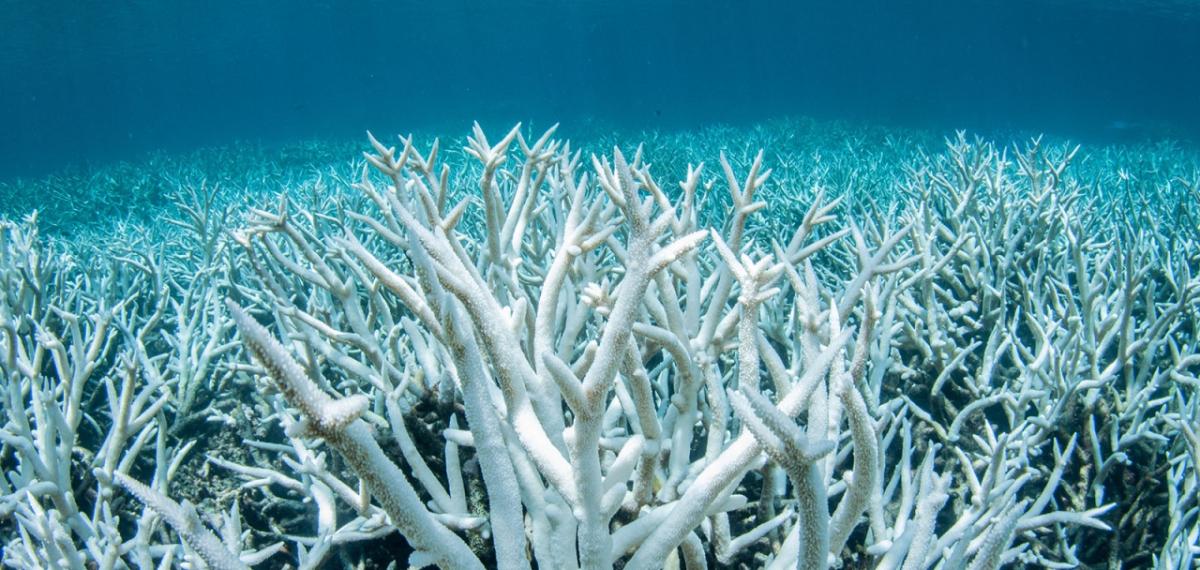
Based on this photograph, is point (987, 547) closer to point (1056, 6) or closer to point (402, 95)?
point (1056, 6)

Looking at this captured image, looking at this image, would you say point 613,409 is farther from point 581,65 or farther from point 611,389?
point 581,65

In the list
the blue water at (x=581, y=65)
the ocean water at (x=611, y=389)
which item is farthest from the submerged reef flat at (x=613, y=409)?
the blue water at (x=581, y=65)

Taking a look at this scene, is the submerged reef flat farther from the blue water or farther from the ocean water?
the blue water

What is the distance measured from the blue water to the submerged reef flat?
19.3 meters

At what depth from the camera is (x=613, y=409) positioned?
6.04 ft

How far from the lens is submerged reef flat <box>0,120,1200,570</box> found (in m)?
1.20

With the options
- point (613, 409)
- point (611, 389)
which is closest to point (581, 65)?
point (611, 389)

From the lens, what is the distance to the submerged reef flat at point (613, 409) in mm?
1197

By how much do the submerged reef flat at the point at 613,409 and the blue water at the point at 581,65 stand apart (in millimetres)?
19321

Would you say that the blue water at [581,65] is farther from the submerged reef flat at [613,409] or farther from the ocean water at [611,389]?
the submerged reef flat at [613,409]

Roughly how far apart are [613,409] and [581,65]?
144355 mm

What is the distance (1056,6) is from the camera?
47.5m

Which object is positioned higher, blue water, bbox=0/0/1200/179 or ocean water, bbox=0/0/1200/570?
blue water, bbox=0/0/1200/179

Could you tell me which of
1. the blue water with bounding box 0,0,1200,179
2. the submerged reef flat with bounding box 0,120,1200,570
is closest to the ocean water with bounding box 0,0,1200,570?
the submerged reef flat with bounding box 0,120,1200,570
